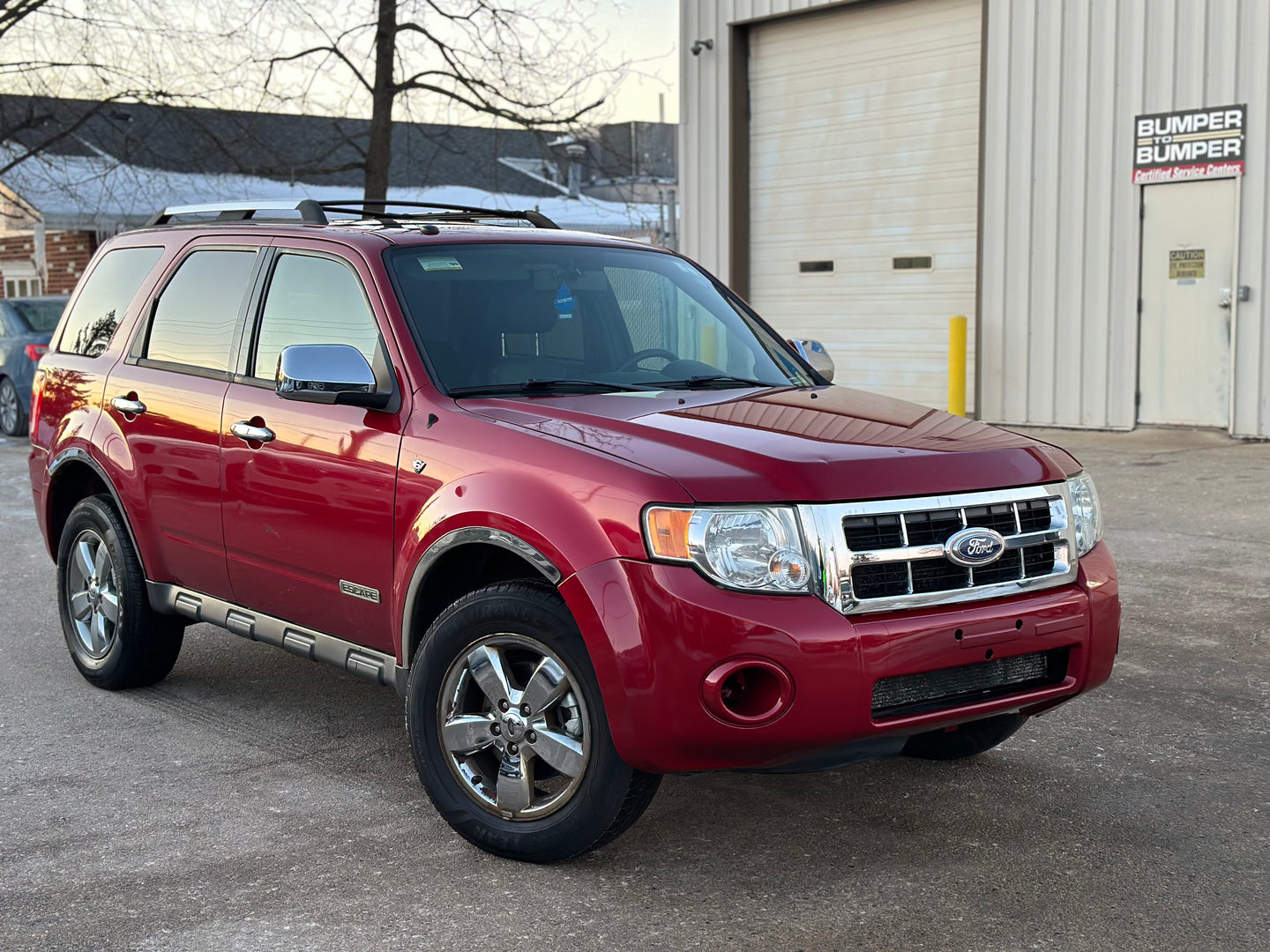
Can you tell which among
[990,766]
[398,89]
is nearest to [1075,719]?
[990,766]

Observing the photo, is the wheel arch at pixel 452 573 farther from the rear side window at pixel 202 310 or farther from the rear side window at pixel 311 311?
the rear side window at pixel 202 310

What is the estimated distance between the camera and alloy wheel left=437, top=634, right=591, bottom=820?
387 centimetres

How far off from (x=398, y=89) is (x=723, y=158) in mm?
5914

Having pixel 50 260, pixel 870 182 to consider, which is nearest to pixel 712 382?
pixel 870 182

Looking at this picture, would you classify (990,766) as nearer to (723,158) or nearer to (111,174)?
(723,158)

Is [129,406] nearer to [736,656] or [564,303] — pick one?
[564,303]

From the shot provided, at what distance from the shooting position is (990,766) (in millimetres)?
4871

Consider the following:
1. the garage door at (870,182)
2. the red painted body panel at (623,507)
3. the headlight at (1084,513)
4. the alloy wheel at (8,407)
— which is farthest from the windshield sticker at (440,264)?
the alloy wheel at (8,407)

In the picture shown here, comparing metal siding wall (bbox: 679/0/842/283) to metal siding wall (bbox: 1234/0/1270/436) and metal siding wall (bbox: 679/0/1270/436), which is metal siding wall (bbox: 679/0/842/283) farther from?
metal siding wall (bbox: 1234/0/1270/436)

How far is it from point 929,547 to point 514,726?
1225 millimetres

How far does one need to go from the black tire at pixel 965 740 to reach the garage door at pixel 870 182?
12.3m

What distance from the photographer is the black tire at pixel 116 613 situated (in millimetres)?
5719

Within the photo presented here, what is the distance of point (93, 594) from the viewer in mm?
6012

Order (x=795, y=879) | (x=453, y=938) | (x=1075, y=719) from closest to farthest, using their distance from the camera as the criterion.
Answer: (x=453, y=938) < (x=795, y=879) < (x=1075, y=719)
